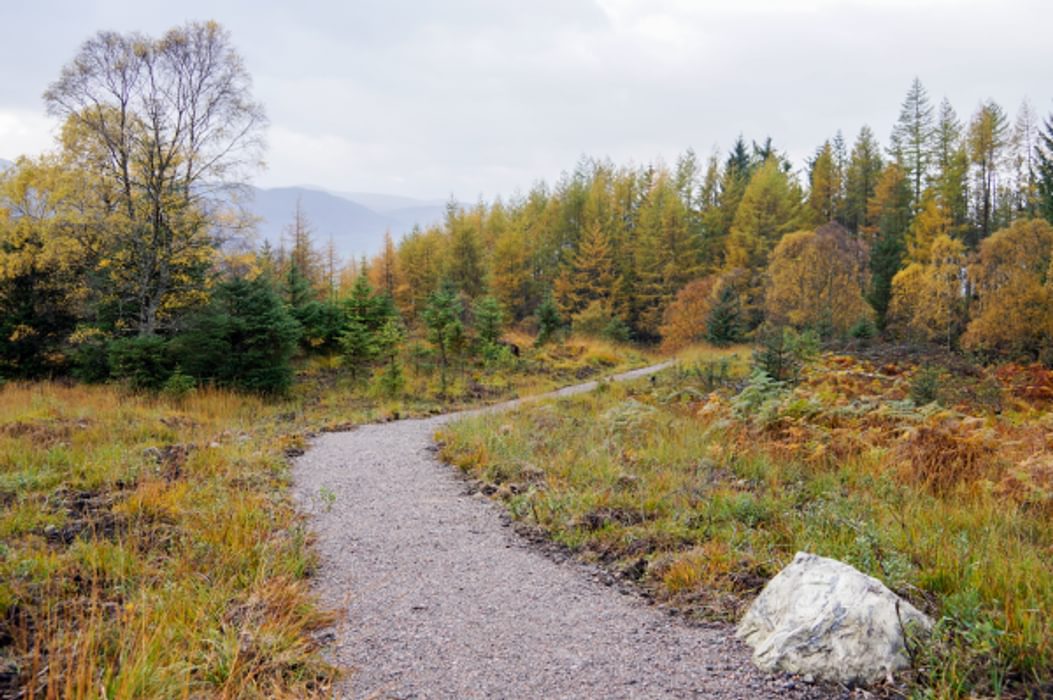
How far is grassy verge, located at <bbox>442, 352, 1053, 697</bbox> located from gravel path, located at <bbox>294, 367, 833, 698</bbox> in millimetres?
428

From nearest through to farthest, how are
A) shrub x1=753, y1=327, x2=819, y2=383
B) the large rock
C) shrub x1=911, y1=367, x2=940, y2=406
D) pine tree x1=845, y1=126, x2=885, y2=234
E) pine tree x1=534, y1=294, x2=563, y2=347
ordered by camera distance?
the large rock, shrub x1=911, y1=367, x2=940, y2=406, shrub x1=753, y1=327, x2=819, y2=383, pine tree x1=534, y1=294, x2=563, y2=347, pine tree x1=845, y1=126, x2=885, y2=234

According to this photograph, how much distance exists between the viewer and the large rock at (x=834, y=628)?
275 centimetres

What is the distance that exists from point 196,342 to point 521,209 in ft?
130

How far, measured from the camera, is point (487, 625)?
3.46 m

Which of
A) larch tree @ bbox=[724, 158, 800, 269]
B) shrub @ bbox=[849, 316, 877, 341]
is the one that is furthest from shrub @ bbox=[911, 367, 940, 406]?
larch tree @ bbox=[724, 158, 800, 269]

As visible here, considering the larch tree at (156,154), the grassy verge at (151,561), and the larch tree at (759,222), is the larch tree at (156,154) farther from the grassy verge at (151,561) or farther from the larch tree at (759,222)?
the larch tree at (759,222)

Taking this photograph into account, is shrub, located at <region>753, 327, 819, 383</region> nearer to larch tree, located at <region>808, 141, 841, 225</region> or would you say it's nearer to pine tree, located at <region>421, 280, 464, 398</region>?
pine tree, located at <region>421, 280, 464, 398</region>

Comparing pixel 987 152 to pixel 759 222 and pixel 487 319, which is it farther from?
pixel 487 319

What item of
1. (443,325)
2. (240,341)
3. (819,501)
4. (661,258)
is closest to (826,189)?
(661,258)

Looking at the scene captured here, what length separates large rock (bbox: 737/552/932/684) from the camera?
275 cm

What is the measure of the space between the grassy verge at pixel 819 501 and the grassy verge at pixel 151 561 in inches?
90.0

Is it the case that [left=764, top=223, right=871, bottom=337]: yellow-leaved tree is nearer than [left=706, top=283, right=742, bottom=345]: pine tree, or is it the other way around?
[left=764, top=223, right=871, bottom=337]: yellow-leaved tree

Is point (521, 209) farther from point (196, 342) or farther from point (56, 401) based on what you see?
point (56, 401)

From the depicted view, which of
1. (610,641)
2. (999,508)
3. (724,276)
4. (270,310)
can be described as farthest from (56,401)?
(724,276)
